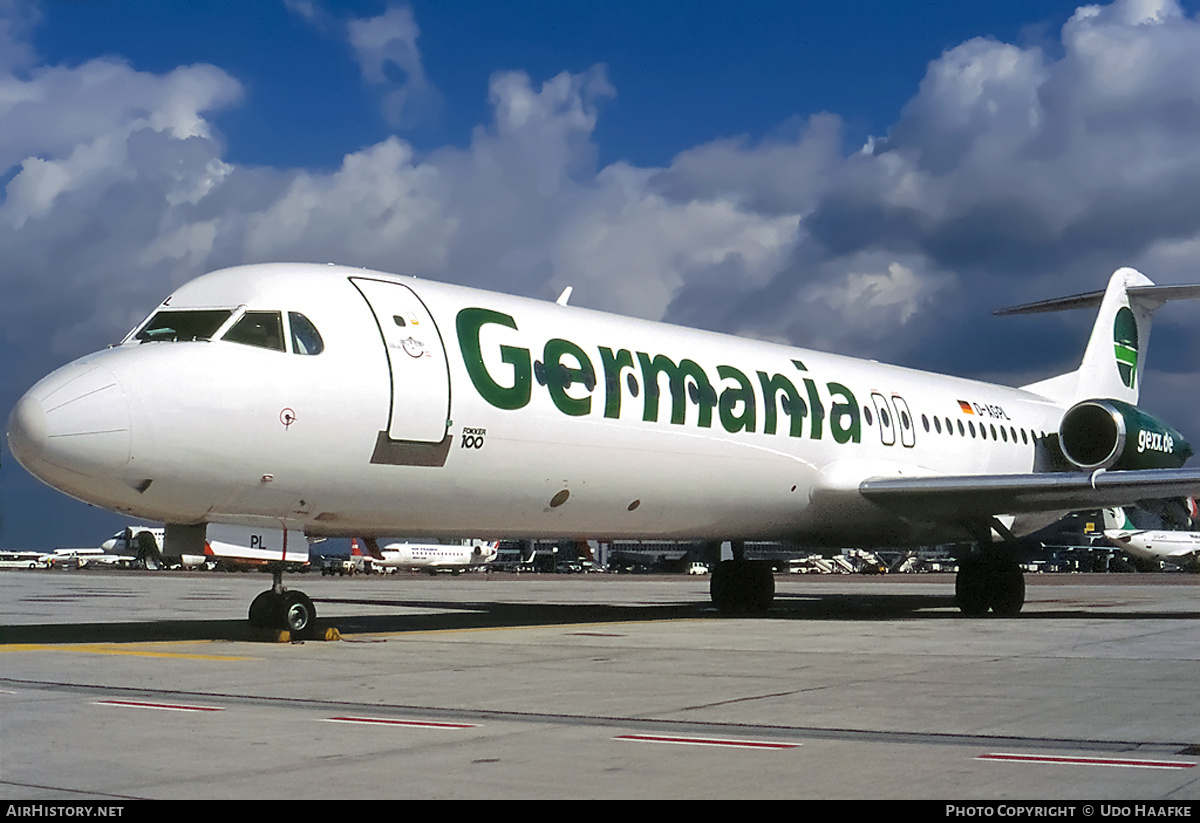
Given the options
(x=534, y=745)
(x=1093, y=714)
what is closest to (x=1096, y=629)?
(x=1093, y=714)

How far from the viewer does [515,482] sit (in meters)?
14.5

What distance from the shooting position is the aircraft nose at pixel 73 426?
36.2 ft

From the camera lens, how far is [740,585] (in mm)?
21891

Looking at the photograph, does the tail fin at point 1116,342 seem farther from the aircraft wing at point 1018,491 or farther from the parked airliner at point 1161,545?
the parked airliner at point 1161,545

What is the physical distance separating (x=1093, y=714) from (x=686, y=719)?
8.62 feet

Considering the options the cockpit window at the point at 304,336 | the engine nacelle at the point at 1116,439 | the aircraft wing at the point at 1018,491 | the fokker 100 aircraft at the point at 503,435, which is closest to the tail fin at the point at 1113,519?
the engine nacelle at the point at 1116,439

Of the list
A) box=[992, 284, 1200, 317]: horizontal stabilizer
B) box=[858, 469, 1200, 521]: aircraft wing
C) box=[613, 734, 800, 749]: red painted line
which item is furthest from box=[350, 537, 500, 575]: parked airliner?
box=[613, 734, 800, 749]: red painted line

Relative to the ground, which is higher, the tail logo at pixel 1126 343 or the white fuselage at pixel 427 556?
the tail logo at pixel 1126 343

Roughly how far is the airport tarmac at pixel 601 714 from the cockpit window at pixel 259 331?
3056 mm

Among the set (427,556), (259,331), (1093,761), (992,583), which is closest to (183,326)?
(259,331)

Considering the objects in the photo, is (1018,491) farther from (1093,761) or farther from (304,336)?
(1093,761)

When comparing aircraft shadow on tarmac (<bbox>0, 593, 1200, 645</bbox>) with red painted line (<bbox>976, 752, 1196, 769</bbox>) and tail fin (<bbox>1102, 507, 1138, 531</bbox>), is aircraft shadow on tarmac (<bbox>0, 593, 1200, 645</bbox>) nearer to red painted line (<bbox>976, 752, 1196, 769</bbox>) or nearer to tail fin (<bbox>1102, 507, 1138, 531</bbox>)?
tail fin (<bbox>1102, 507, 1138, 531</bbox>)

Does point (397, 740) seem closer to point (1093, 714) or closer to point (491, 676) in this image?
point (491, 676)
